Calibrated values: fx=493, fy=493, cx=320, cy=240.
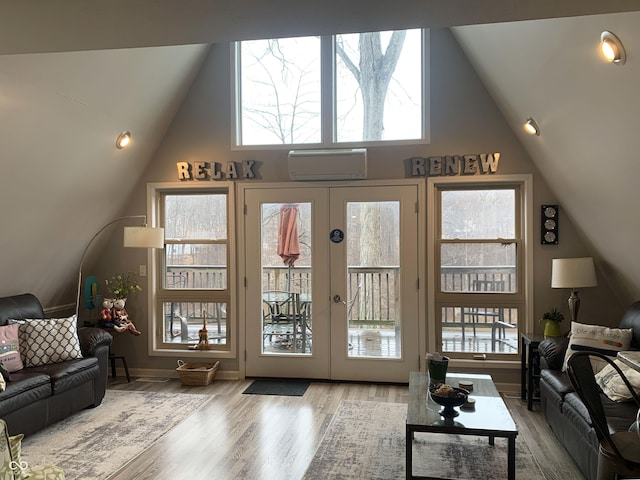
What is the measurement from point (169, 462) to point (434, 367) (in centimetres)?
182

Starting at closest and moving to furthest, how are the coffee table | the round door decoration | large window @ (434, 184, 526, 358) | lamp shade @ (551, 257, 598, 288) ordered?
1. the coffee table
2. lamp shade @ (551, 257, 598, 288)
3. large window @ (434, 184, 526, 358)
4. the round door decoration

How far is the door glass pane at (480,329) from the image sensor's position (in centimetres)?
465

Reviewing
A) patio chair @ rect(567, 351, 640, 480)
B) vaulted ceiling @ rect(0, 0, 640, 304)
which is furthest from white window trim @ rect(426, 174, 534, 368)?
patio chair @ rect(567, 351, 640, 480)

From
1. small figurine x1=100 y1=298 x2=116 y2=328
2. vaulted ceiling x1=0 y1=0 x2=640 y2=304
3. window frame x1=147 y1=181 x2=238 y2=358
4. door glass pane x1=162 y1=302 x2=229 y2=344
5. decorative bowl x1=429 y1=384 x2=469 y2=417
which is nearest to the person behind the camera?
vaulted ceiling x1=0 y1=0 x2=640 y2=304

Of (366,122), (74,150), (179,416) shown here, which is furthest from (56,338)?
(366,122)

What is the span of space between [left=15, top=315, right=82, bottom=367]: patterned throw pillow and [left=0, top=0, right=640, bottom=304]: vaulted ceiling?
61 cm

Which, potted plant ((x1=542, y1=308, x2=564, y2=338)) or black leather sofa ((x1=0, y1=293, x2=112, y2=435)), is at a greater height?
potted plant ((x1=542, y1=308, x2=564, y2=338))

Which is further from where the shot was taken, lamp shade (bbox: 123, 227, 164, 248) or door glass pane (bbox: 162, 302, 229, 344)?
door glass pane (bbox: 162, 302, 229, 344)

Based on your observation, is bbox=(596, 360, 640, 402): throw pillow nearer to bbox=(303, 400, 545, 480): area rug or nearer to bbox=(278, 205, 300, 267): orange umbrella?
bbox=(303, 400, 545, 480): area rug

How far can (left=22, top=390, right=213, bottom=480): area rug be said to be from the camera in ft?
10.1

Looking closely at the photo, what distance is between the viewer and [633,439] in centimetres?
208

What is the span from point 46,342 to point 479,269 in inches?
149

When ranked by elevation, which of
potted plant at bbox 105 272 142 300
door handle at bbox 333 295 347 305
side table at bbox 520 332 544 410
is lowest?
side table at bbox 520 332 544 410

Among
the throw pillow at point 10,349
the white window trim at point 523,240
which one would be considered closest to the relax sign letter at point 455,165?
the white window trim at point 523,240
